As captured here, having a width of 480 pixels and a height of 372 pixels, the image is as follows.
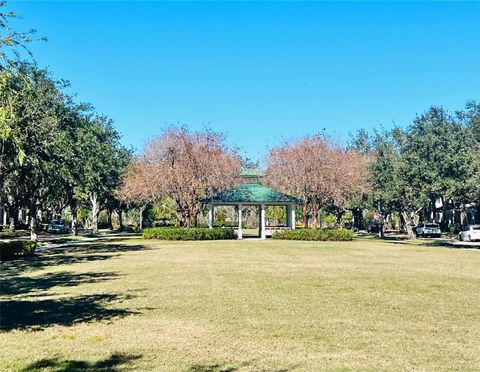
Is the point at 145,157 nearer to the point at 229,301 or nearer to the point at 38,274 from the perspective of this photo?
the point at 38,274

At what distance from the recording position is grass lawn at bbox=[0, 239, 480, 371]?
7.09m

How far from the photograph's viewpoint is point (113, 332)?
341 inches

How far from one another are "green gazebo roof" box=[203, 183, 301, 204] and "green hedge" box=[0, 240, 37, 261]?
21148 mm

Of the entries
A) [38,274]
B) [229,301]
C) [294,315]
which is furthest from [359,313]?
[38,274]

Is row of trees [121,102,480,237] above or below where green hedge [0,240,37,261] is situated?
above

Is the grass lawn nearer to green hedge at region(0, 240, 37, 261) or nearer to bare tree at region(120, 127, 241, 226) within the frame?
green hedge at region(0, 240, 37, 261)

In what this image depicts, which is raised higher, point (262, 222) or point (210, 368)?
point (262, 222)

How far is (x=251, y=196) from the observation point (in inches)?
1811

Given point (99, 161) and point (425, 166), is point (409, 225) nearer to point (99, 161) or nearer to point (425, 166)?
point (425, 166)

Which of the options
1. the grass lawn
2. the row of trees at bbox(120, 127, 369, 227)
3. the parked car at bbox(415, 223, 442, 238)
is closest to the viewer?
the grass lawn

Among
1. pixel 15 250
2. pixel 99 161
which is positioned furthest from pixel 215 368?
pixel 99 161

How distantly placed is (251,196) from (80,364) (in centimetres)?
3935

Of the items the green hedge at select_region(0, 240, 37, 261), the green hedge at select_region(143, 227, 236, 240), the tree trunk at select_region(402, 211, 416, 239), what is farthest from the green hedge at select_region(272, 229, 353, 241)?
the green hedge at select_region(0, 240, 37, 261)

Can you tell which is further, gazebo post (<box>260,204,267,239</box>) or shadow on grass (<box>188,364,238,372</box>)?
gazebo post (<box>260,204,267,239</box>)
